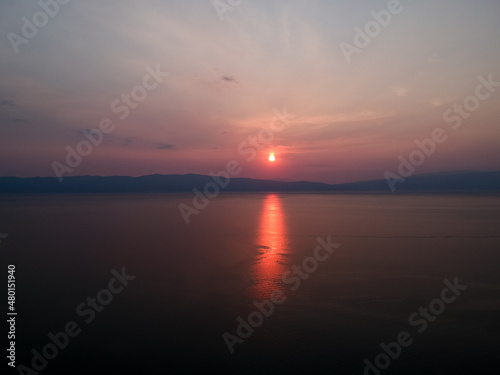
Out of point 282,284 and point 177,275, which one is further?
point 177,275

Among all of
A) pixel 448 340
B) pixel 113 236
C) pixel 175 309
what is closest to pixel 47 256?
pixel 113 236

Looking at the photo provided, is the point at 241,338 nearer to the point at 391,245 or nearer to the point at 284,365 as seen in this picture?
the point at 284,365

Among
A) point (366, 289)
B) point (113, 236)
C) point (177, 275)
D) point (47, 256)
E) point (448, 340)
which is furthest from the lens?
point (113, 236)

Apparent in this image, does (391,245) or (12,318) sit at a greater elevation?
(391,245)

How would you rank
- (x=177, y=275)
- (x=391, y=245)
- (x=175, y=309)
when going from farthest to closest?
(x=391, y=245) < (x=177, y=275) < (x=175, y=309)

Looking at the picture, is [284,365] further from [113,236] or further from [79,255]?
[113,236]

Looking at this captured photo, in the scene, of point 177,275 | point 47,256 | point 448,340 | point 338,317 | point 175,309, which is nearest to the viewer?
point 448,340

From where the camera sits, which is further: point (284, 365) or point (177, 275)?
point (177, 275)

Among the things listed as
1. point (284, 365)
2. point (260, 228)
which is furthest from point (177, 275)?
point (260, 228)

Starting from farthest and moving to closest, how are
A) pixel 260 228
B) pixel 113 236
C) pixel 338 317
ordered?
pixel 260 228
pixel 113 236
pixel 338 317
